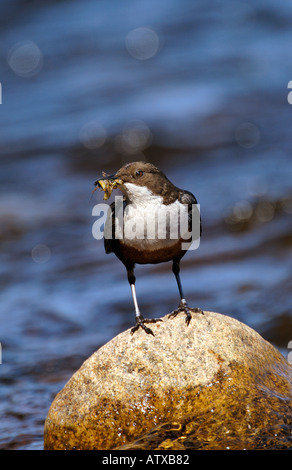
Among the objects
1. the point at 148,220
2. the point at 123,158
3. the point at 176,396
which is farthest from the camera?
the point at 123,158

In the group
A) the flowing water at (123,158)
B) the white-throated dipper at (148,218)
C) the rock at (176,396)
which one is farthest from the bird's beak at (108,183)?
the flowing water at (123,158)

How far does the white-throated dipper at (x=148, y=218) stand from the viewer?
522 centimetres

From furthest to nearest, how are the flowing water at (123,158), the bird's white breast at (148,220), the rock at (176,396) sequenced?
the flowing water at (123,158)
the bird's white breast at (148,220)
the rock at (176,396)

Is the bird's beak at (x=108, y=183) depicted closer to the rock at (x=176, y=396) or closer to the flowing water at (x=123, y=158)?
the rock at (x=176, y=396)

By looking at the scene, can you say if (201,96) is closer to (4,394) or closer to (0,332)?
(0,332)

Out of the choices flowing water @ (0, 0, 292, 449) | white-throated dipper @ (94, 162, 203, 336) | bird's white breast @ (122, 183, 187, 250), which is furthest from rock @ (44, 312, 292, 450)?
flowing water @ (0, 0, 292, 449)

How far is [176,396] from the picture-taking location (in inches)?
199

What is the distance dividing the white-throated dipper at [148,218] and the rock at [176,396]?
0.22 metres

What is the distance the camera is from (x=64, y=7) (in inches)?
905

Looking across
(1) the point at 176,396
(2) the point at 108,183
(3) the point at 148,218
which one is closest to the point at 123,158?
(2) the point at 108,183

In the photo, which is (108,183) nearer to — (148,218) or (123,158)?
(148,218)

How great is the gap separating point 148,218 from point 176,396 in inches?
49.7
